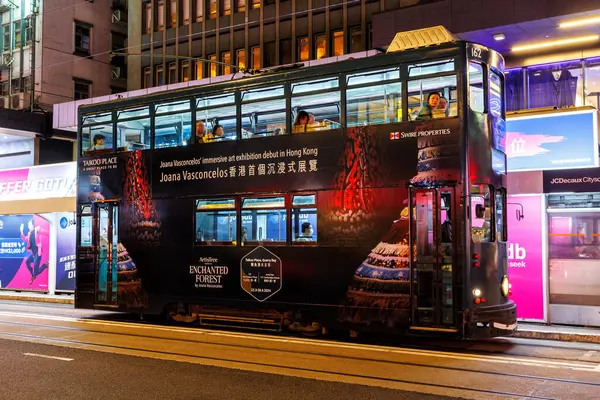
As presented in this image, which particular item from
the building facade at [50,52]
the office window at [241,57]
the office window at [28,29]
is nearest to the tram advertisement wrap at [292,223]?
the office window at [241,57]

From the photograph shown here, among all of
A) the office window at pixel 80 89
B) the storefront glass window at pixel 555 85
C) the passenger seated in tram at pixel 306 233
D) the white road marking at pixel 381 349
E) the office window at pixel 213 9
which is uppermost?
the office window at pixel 213 9

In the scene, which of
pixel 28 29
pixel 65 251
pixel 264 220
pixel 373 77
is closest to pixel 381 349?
pixel 264 220

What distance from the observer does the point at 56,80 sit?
35531mm

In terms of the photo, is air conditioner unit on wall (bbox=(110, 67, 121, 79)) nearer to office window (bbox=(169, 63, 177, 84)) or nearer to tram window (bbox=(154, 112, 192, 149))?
office window (bbox=(169, 63, 177, 84))

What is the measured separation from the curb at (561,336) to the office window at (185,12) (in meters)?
27.2

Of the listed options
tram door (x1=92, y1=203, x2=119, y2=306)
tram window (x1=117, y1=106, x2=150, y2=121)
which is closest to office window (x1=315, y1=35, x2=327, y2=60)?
tram window (x1=117, y1=106, x2=150, y2=121)

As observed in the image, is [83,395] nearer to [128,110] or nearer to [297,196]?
[297,196]

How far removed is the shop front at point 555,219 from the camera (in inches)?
539

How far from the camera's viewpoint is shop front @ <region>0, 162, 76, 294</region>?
857 inches

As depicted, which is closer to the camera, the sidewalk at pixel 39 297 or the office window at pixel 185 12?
the sidewalk at pixel 39 297

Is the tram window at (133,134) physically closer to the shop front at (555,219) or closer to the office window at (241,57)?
the shop front at (555,219)

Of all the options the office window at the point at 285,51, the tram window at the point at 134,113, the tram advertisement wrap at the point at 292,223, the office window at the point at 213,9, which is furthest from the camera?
the office window at the point at 213,9

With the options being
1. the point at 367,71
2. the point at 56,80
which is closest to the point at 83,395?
the point at 367,71

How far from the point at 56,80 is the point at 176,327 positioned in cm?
2576
